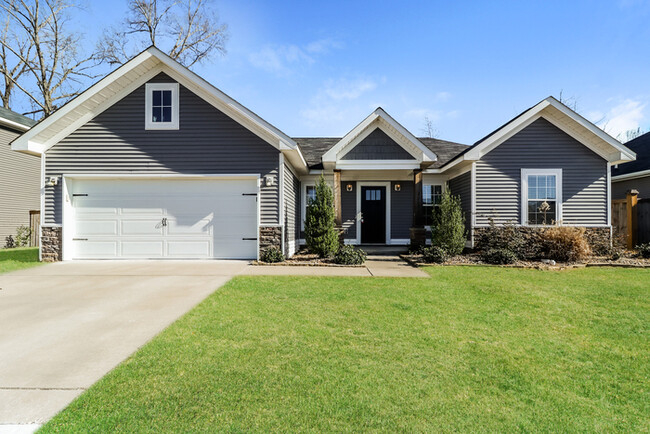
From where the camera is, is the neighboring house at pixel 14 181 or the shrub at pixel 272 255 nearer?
the shrub at pixel 272 255

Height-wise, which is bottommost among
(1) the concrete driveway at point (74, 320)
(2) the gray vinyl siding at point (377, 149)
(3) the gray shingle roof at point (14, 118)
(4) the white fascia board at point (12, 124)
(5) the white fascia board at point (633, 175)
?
(1) the concrete driveway at point (74, 320)

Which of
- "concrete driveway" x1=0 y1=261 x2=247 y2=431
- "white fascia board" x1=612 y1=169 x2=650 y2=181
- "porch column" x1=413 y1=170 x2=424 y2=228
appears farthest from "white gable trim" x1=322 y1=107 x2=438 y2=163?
"white fascia board" x1=612 y1=169 x2=650 y2=181

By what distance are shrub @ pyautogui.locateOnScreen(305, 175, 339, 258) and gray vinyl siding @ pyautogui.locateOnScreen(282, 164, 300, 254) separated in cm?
71

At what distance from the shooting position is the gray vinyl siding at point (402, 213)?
12.7m

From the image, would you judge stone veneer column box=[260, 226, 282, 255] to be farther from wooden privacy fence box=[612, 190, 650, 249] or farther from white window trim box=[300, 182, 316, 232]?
wooden privacy fence box=[612, 190, 650, 249]

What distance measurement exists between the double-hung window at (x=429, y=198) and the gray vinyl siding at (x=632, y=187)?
22.0ft

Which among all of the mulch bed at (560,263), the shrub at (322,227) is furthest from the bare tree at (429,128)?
the shrub at (322,227)

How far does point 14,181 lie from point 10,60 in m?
11.2

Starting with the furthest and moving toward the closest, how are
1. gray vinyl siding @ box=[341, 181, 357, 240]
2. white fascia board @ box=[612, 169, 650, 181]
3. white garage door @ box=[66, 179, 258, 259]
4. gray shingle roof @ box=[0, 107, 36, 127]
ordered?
gray shingle roof @ box=[0, 107, 36, 127] < gray vinyl siding @ box=[341, 181, 357, 240] < white fascia board @ box=[612, 169, 650, 181] < white garage door @ box=[66, 179, 258, 259]

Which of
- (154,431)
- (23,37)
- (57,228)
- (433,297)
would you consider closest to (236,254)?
(57,228)

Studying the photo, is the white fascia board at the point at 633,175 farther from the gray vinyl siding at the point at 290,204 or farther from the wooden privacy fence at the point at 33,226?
the wooden privacy fence at the point at 33,226

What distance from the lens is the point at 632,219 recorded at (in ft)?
35.7

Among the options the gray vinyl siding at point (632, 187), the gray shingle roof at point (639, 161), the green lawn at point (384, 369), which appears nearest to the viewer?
the green lawn at point (384, 369)

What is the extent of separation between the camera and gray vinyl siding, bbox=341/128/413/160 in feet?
34.1
